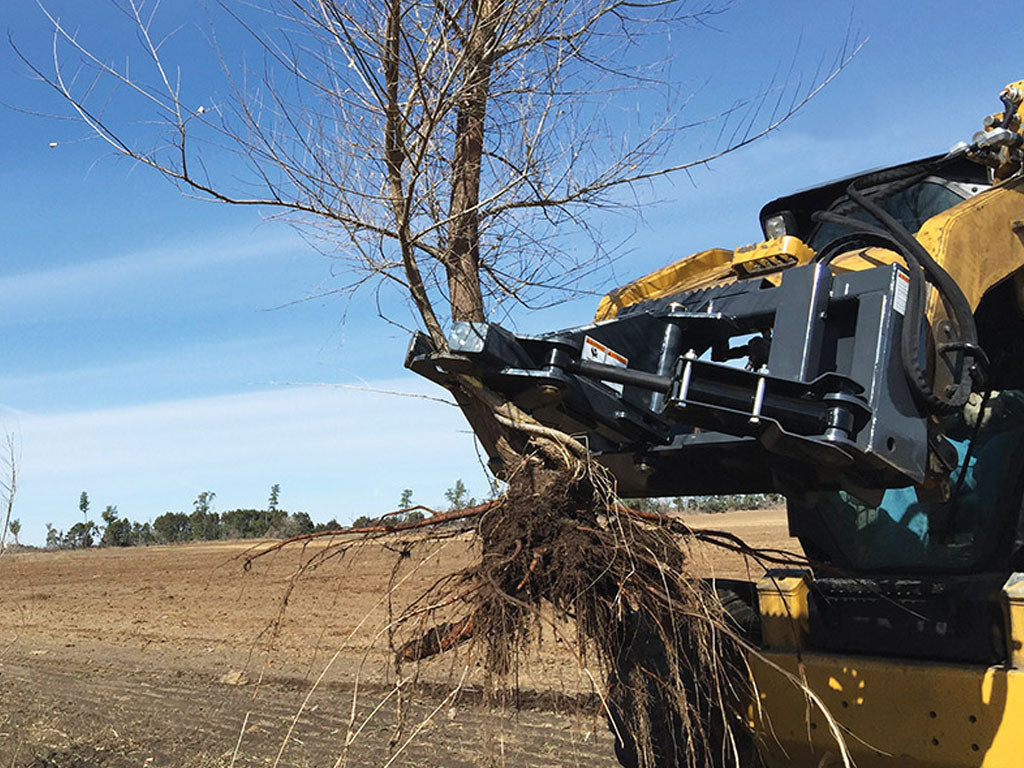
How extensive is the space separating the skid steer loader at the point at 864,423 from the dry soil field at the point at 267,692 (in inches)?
17.3

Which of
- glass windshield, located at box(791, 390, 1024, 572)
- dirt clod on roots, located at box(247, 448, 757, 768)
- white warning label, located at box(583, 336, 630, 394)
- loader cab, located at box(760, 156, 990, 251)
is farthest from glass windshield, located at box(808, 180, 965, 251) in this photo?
dirt clod on roots, located at box(247, 448, 757, 768)

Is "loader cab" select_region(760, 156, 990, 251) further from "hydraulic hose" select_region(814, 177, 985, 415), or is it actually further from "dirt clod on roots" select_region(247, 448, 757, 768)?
"dirt clod on roots" select_region(247, 448, 757, 768)

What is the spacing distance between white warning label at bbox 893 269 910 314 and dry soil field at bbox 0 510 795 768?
1091mm

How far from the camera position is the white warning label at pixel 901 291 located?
9.14 feet

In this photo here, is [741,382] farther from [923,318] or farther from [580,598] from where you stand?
[580,598]

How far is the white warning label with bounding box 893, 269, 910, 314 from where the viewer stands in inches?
110

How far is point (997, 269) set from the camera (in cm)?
318

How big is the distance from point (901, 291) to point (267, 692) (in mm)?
6850

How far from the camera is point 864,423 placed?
2648 mm

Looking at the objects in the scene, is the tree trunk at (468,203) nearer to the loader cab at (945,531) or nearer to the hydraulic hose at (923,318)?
the loader cab at (945,531)

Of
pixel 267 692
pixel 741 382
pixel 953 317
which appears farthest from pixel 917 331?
pixel 267 692

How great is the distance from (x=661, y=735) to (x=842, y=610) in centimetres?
79

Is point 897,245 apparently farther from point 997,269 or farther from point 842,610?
point 842,610

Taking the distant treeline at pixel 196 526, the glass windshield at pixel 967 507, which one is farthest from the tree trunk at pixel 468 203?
the distant treeline at pixel 196 526
